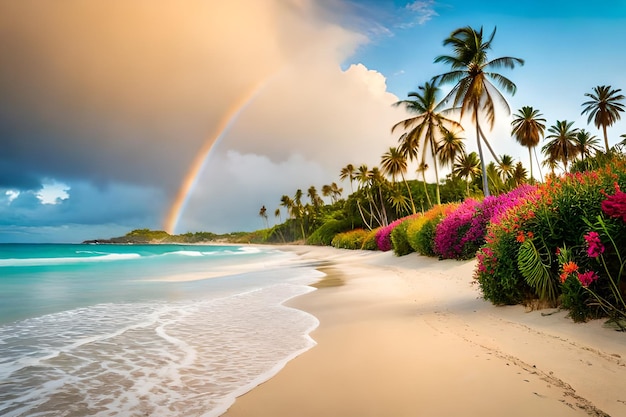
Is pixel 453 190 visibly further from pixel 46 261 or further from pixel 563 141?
pixel 46 261

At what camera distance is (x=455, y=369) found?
3.78 meters

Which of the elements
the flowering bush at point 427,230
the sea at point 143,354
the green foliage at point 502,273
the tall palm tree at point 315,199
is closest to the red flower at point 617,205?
the green foliage at point 502,273

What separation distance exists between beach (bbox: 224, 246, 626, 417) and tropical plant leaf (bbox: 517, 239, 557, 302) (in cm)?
28

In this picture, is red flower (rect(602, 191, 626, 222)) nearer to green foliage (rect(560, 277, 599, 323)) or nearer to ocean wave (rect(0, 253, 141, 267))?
green foliage (rect(560, 277, 599, 323))

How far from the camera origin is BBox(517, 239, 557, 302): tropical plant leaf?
5287 mm

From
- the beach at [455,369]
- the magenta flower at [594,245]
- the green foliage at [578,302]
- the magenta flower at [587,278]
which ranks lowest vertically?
the beach at [455,369]

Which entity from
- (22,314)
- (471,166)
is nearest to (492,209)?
(22,314)

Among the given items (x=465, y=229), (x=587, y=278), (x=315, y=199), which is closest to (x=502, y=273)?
(x=587, y=278)

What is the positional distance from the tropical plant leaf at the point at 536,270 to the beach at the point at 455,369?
0.28 m

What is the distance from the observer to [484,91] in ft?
102

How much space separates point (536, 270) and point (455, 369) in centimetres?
240

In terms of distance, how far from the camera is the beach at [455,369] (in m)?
2.96

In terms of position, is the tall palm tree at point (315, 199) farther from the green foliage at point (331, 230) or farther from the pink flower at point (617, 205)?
the pink flower at point (617, 205)

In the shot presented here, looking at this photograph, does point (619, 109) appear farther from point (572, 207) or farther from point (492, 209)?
point (572, 207)
